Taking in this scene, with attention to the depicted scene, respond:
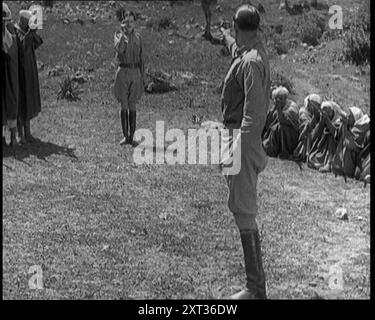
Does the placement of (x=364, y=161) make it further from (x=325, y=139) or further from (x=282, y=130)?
(x=282, y=130)

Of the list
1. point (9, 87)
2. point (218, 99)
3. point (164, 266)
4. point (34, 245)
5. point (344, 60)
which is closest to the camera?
point (164, 266)

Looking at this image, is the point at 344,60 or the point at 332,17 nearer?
the point at 344,60

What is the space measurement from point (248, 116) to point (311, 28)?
43.4 feet

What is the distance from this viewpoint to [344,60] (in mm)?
15312

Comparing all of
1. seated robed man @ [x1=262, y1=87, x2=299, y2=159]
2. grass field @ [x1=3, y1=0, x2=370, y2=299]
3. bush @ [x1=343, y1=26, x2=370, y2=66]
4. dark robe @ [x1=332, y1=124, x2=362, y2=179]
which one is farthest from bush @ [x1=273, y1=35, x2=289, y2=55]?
dark robe @ [x1=332, y1=124, x2=362, y2=179]

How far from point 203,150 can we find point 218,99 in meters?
3.41

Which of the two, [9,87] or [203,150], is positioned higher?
[9,87]

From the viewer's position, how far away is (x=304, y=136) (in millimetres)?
9289

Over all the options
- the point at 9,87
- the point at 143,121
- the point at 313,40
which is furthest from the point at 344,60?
the point at 9,87

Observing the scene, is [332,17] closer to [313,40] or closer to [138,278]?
[313,40]

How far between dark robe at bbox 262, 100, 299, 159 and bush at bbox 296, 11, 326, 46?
7.87 metres

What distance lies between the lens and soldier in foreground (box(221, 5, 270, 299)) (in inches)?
184

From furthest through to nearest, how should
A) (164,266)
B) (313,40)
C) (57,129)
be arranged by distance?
(313,40)
(57,129)
(164,266)

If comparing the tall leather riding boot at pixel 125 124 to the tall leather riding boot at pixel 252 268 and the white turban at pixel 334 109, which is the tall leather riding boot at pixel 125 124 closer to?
the white turban at pixel 334 109
